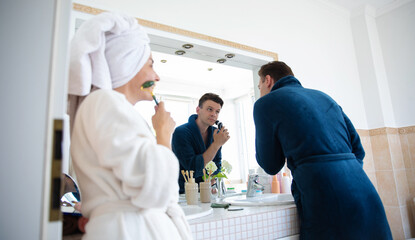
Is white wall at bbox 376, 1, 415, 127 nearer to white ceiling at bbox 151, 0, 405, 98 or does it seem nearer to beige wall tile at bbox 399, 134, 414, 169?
beige wall tile at bbox 399, 134, 414, 169

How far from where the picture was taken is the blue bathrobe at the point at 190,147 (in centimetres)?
170

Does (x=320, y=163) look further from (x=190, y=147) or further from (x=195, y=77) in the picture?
(x=195, y=77)

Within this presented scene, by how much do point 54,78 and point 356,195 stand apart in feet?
3.50

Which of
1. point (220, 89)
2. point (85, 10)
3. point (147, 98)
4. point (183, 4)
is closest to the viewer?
point (147, 98)

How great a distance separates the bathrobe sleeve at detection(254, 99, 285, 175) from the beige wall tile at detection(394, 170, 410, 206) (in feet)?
5.86

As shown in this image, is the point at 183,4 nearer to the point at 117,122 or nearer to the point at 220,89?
the point at 220,89

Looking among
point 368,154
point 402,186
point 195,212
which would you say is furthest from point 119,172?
point 402,186

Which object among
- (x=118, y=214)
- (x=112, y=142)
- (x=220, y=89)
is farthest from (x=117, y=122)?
(x=220, y=89)

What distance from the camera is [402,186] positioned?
2479 mm

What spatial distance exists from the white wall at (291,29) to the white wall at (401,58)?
33cm

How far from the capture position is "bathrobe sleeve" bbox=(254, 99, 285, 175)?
4.02ft

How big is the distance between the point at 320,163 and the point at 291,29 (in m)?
1.55

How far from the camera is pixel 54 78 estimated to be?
0.54 meters

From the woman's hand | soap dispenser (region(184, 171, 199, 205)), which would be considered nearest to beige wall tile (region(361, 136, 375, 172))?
soap dispenser (region(184, 171, 199, 205))
